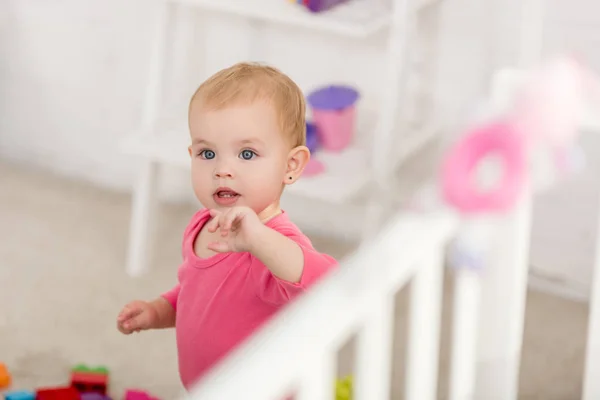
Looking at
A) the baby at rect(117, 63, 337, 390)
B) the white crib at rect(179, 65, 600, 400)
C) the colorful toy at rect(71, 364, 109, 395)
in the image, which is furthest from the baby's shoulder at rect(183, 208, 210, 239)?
the colorful toy at rect(71, 364, 109, 395)

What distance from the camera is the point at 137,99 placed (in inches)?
108

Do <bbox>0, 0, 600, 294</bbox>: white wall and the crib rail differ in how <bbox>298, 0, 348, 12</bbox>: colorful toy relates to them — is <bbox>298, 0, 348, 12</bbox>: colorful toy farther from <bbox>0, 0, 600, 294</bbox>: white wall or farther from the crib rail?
the crib rail

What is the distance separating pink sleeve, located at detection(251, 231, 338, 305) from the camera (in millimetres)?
1108

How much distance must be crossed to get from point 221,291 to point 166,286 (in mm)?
1158

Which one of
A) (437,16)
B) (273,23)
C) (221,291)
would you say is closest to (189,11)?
(273,23)

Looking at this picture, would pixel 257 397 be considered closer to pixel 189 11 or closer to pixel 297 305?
pixel 297 305

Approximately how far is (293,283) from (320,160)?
3.61 feet

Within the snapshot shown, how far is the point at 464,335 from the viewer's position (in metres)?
0.98

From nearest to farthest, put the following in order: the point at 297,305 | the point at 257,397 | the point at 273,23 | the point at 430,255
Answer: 1. the point at 257,397
2. the point at 297,305
3. the point at 430,255
4. the point at 273,23

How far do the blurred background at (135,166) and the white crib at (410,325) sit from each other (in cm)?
80

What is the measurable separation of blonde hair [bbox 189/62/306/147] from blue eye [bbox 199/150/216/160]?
2.0 inches

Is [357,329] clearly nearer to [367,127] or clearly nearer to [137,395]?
[137,395]

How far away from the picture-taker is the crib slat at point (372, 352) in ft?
2.63

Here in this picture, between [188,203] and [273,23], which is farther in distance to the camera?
[188,203]
